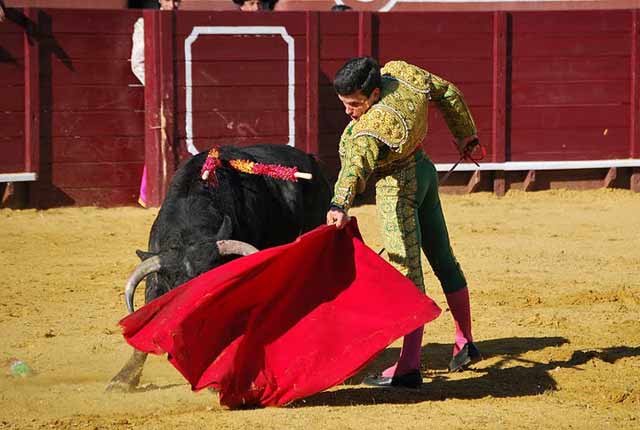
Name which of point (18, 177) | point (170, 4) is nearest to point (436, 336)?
point (18, 177)

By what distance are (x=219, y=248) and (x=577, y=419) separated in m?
1.19

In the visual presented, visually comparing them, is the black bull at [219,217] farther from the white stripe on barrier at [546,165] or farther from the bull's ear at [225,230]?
the white stripe on barrier at [546,165]

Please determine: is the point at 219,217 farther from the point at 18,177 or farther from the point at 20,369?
→ the point at 18,177

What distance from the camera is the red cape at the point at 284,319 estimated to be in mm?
3652

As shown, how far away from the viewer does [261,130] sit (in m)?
8.75

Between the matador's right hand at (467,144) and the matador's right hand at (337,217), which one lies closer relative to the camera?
the matador's right hand at (337,217)

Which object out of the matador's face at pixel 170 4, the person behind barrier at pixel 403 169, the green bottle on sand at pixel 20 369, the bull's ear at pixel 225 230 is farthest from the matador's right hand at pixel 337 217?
the matador's face at pixel 170 4

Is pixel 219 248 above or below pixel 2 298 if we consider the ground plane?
above

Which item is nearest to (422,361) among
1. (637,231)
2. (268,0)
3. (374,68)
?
(374,68)

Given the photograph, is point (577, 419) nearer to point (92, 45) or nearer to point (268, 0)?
point (92, 45)

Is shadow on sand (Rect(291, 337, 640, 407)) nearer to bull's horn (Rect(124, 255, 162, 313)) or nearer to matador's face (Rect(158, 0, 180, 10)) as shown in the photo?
bull's horn (Rect(124, 255, 162, 313))

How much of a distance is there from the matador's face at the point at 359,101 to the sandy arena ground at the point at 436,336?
2.85ft

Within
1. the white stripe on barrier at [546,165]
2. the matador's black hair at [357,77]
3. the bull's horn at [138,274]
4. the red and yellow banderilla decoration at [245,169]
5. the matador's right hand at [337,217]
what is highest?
the matador's black hair at [357,77]

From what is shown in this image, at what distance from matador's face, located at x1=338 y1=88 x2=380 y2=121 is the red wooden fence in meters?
4.84
